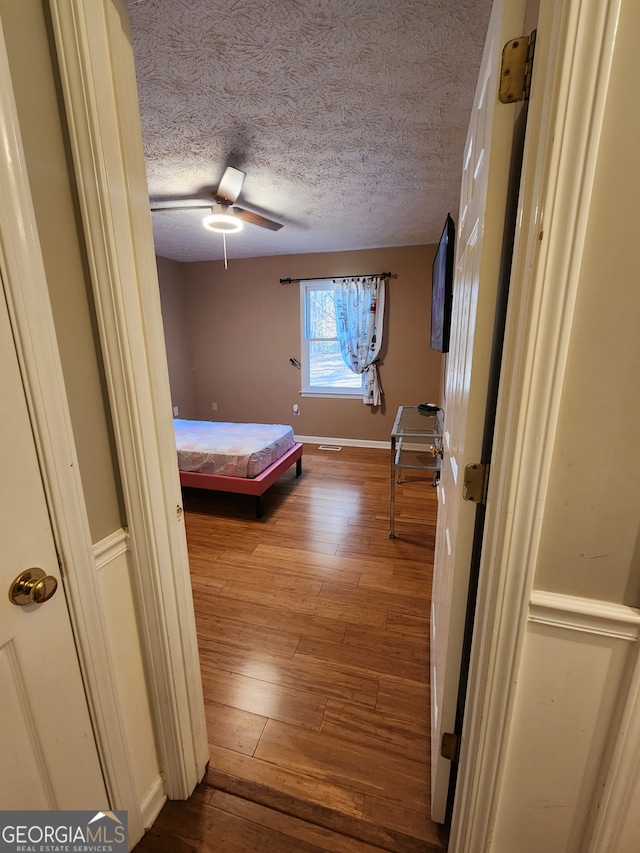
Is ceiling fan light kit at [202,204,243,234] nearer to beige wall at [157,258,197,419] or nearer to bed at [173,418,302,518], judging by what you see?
bed at [173,418,302,518]

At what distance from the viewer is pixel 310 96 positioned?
1.51 m

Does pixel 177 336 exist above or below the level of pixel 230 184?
below

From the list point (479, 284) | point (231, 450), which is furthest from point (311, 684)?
point (231, 450)

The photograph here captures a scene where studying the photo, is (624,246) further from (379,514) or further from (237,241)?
(237,241)

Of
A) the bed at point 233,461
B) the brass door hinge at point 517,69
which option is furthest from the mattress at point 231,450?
the brass door hinge at point 517,69

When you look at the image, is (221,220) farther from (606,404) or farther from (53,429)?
(606,404)

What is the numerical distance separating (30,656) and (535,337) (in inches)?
45.9

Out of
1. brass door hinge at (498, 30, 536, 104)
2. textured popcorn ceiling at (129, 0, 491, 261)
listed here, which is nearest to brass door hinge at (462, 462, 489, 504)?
brass door hinge at (498, 30, 536, 104)

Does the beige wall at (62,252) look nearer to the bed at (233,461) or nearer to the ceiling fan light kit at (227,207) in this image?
the ceiling fan light kit at (227,207)

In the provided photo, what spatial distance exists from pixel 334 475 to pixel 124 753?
9.61ft

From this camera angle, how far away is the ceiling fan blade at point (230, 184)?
2.11 metres

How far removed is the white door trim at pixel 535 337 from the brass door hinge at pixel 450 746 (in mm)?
143

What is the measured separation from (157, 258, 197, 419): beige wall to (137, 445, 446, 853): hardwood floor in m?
2.55

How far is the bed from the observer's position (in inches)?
114
